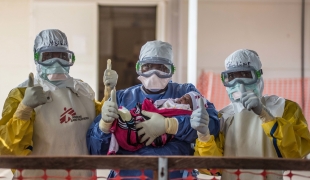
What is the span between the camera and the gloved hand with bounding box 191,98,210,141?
219 cm

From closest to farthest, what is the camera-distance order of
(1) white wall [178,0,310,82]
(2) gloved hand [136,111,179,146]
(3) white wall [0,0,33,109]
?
(2) gloved hand [136,111,179,146] → (1) white wall [178,0,310,82] → (3) white wall [0,0,33,109]

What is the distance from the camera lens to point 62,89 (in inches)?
99.5

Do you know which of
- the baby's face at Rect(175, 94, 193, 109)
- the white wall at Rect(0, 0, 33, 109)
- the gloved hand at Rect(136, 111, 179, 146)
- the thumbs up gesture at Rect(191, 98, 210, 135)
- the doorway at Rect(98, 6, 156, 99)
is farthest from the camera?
the doorway at Rect(98, 6, 156, 99)

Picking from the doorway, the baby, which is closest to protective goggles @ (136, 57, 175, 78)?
the baby

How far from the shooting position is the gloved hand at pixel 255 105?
220 cm

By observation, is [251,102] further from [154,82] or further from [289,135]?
[154,82]

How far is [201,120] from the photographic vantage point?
2.18 meters

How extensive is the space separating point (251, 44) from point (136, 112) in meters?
4.08

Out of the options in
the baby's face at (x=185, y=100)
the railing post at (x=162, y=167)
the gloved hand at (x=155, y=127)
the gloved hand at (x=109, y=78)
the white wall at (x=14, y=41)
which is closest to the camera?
the railing post at (x=162, y=167)

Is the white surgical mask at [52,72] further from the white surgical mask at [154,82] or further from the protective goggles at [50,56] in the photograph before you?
the white surgical mask at [154,82]

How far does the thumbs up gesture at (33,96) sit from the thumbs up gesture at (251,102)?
105 cm

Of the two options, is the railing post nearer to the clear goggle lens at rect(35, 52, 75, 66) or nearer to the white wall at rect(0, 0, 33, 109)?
the clear goggle lens at rect(35, 52, 75, 66)

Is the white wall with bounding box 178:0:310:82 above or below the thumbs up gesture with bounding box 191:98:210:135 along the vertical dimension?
above

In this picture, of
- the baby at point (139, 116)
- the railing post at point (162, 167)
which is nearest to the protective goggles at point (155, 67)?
the baby at point (139, 116)
